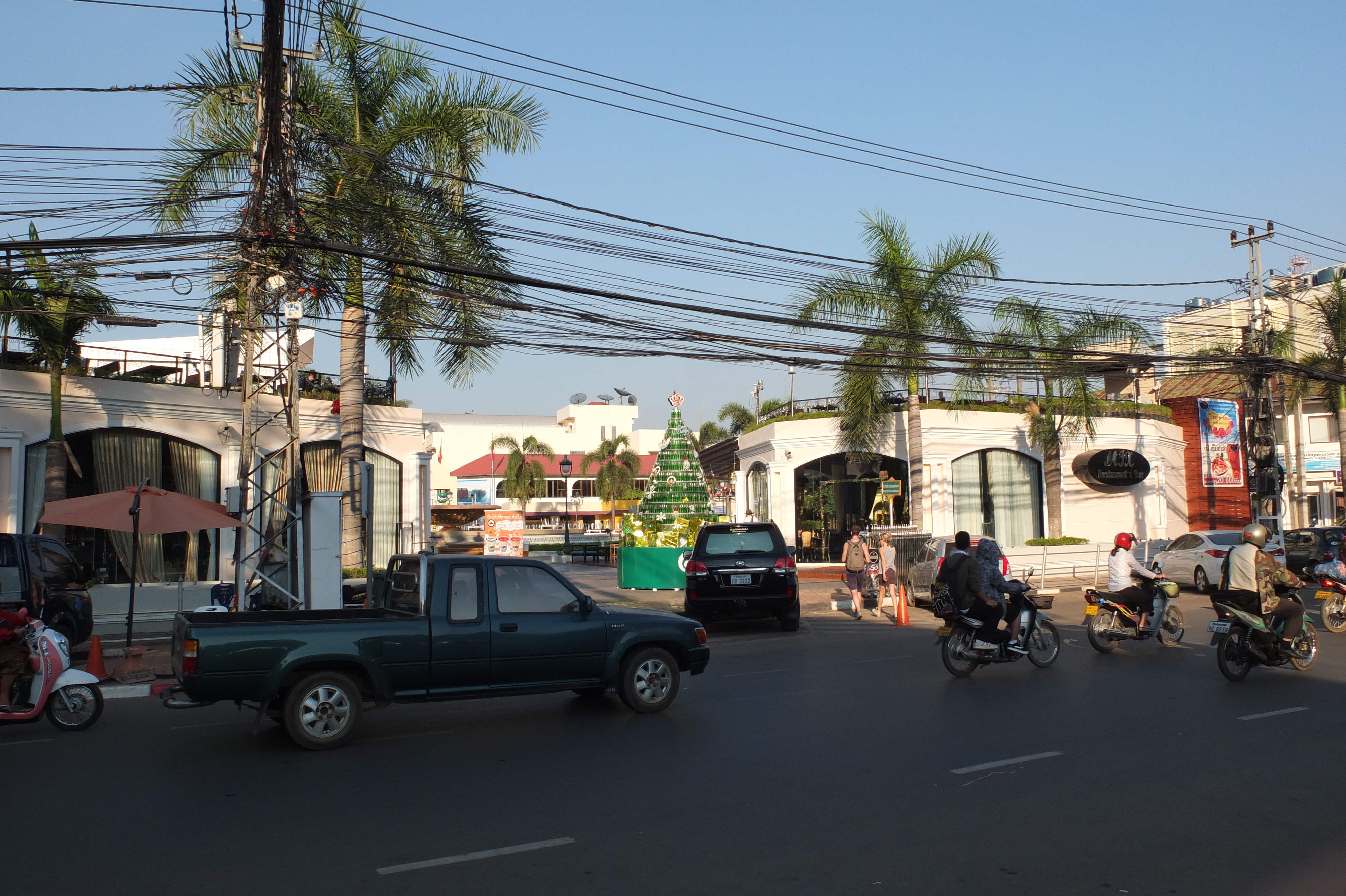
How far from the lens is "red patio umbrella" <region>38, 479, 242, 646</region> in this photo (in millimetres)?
15312

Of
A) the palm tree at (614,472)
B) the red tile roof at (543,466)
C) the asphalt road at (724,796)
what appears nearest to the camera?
the asphalt road at (724,796)

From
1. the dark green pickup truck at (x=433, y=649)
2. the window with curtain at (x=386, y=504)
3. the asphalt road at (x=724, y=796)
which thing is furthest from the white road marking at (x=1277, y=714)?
the window with curtain at (x=386, y=504)

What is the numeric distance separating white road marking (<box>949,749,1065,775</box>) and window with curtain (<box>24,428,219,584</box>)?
1857 centimetres

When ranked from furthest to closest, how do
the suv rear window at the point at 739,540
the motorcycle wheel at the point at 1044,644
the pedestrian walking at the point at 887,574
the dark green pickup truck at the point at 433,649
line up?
the pedestrian walking at the point at 887,574, the suv rear window at the point at 739,540, the motorcycle wheel at the point at 1044,644, the dark green pickup truck at the point at 433,649

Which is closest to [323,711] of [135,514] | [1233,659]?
[135,514]

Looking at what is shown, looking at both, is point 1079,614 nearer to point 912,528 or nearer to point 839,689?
point 912,528

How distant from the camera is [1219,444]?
37188mm

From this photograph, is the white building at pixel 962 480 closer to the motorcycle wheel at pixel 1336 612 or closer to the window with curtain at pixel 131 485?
the motorcycle wheel at pixel 1336 612

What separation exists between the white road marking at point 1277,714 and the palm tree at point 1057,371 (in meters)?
14.6

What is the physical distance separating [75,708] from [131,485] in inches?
569

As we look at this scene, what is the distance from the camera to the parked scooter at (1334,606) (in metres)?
16.0

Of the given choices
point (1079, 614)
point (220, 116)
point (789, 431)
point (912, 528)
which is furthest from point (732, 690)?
point (789, 431)

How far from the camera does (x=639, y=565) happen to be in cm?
2580

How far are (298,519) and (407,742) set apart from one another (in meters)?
7.28
